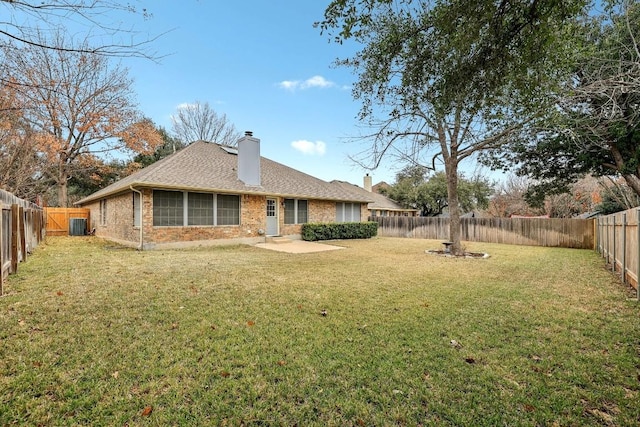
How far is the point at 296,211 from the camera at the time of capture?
52.3 ft

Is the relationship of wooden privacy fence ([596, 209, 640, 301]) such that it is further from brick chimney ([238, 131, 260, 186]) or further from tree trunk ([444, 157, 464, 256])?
brick chimney ([238, 131, 260, 186])

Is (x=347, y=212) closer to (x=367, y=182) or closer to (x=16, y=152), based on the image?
(x=367, y=182)

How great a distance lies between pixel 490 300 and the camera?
5059 mm

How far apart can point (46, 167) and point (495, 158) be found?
26600 mm

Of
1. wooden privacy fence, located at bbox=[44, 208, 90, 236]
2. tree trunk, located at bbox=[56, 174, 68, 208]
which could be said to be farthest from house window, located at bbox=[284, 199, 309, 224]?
tree trunk, located at bbox=[56, 174, 68, 208]

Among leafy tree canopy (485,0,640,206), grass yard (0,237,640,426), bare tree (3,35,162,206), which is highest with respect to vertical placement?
bare tree (3,35,162,206)

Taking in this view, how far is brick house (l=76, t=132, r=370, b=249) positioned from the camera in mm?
11234

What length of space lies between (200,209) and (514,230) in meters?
15.8

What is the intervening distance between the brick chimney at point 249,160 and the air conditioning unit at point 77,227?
12103mm

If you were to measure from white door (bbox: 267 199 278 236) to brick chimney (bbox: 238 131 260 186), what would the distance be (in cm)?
121

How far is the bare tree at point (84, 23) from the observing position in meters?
3.12

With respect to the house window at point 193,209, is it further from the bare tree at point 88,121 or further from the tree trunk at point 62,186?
the tree trunk at point 62,186

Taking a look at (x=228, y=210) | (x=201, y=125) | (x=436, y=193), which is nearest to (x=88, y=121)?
(x=201, y=125)

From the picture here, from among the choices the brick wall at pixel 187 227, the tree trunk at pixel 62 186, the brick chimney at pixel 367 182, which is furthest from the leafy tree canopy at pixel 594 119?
the tree trunk at pixel 62 186
